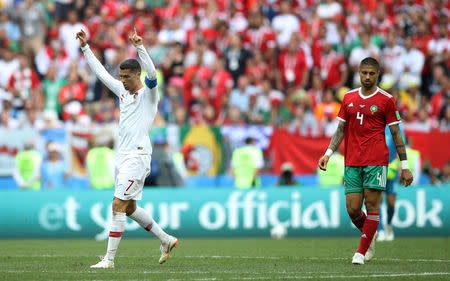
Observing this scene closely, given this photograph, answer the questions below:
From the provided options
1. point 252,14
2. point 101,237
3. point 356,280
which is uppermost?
point 252,14

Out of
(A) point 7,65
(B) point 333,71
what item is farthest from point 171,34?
(B) point 333,71

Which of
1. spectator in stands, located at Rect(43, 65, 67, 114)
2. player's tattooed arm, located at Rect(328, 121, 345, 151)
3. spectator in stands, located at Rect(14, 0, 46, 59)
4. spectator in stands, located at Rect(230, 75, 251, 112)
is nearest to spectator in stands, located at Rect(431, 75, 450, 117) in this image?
spectator in stands, located at Rect(230, 75, 251, 112)

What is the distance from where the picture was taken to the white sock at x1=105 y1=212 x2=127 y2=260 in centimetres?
1043

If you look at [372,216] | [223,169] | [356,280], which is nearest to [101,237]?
[223,169]

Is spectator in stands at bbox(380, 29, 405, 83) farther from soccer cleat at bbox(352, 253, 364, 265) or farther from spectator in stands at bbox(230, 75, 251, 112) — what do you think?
soccer cleat at bbox(352, 253, 364, 265)

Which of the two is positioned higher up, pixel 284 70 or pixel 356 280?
pixel 284 70

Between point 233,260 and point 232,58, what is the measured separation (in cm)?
1260

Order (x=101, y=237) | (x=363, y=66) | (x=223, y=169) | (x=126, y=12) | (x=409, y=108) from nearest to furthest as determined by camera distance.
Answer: (x=363, y=66) < (x=101, y=237) < (x=223, y=169) < (x=409, y=108) < (x=126, y=12)

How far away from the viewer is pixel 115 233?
34.5 ft

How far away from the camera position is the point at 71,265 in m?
10.8

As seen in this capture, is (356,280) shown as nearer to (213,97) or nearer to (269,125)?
(269,125)

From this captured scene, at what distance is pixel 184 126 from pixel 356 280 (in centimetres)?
1169

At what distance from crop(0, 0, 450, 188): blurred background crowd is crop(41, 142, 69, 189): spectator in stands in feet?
2.80

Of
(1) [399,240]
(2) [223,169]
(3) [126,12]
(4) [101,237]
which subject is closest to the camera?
(1) [399,240]
